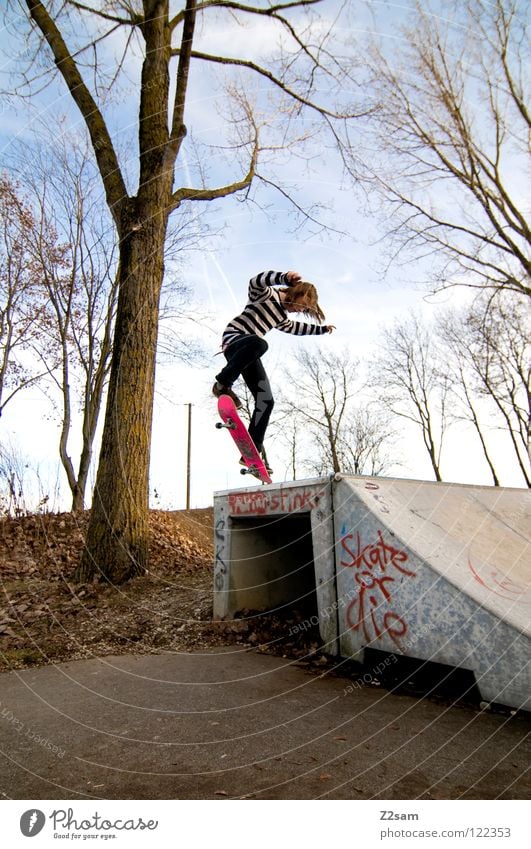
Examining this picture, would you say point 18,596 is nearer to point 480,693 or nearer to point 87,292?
point 480,693

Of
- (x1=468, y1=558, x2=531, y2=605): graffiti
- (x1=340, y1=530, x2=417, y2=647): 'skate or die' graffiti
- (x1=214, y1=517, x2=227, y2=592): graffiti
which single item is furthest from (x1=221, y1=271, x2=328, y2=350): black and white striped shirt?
(x1=468, y1=558, x2=531, y2=605): graffiti

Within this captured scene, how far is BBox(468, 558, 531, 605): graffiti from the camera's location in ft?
12.0

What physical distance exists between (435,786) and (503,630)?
112 cm

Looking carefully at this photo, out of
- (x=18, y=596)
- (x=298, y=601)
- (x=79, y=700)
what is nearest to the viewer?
(x=79, y=700)

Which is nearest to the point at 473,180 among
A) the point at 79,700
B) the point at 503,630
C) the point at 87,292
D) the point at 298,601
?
the point at 87,292

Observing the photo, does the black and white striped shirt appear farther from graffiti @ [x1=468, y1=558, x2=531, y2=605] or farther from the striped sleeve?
graffiti @ [x1=468, y1=558, x2=531, y2=605]

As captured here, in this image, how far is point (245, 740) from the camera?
115 inches

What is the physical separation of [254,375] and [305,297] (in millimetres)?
1015

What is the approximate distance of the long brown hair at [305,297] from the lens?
18.4 feet

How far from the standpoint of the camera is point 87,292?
48.7ft

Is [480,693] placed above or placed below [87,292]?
below

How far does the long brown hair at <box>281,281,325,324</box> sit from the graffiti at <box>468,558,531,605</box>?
2997mm

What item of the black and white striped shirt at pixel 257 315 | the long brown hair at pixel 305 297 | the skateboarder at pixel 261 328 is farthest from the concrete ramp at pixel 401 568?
the long brown hair at pixel 305 297
